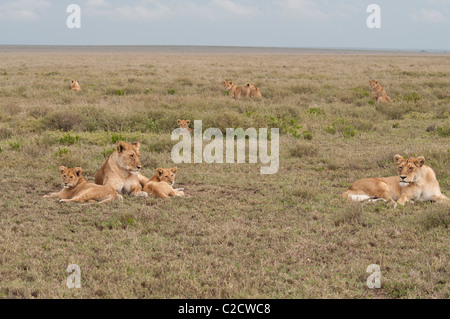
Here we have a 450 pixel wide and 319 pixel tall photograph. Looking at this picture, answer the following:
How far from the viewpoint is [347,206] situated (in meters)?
7.42

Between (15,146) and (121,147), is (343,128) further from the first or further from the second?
(15,146)

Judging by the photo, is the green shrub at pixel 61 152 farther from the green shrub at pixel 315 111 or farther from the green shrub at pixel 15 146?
the green shrub at pixel 315 111

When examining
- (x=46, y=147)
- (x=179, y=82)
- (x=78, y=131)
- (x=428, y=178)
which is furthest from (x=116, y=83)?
(x=428, y=178)

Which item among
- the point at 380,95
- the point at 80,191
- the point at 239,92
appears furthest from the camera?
the point at 239,92

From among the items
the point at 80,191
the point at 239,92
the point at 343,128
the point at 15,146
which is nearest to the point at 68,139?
the point at 15,146

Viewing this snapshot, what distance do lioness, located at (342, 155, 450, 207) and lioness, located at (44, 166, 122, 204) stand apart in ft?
13.7

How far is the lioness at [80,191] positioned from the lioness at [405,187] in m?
4.19

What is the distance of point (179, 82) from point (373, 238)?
70.4 feet

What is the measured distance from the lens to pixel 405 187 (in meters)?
7.88

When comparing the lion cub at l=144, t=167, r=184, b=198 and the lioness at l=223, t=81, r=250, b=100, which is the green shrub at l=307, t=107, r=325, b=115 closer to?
the lioness at l=223, t=81, r=250, b=100

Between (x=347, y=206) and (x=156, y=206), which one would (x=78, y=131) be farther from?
(x=347, y=206)

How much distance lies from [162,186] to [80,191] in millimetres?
1450

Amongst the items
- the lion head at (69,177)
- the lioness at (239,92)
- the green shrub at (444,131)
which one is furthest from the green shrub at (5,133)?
the green shrub at (444,131)

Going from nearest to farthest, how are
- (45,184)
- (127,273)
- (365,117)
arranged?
(127,273), (45,184), (365,117)
